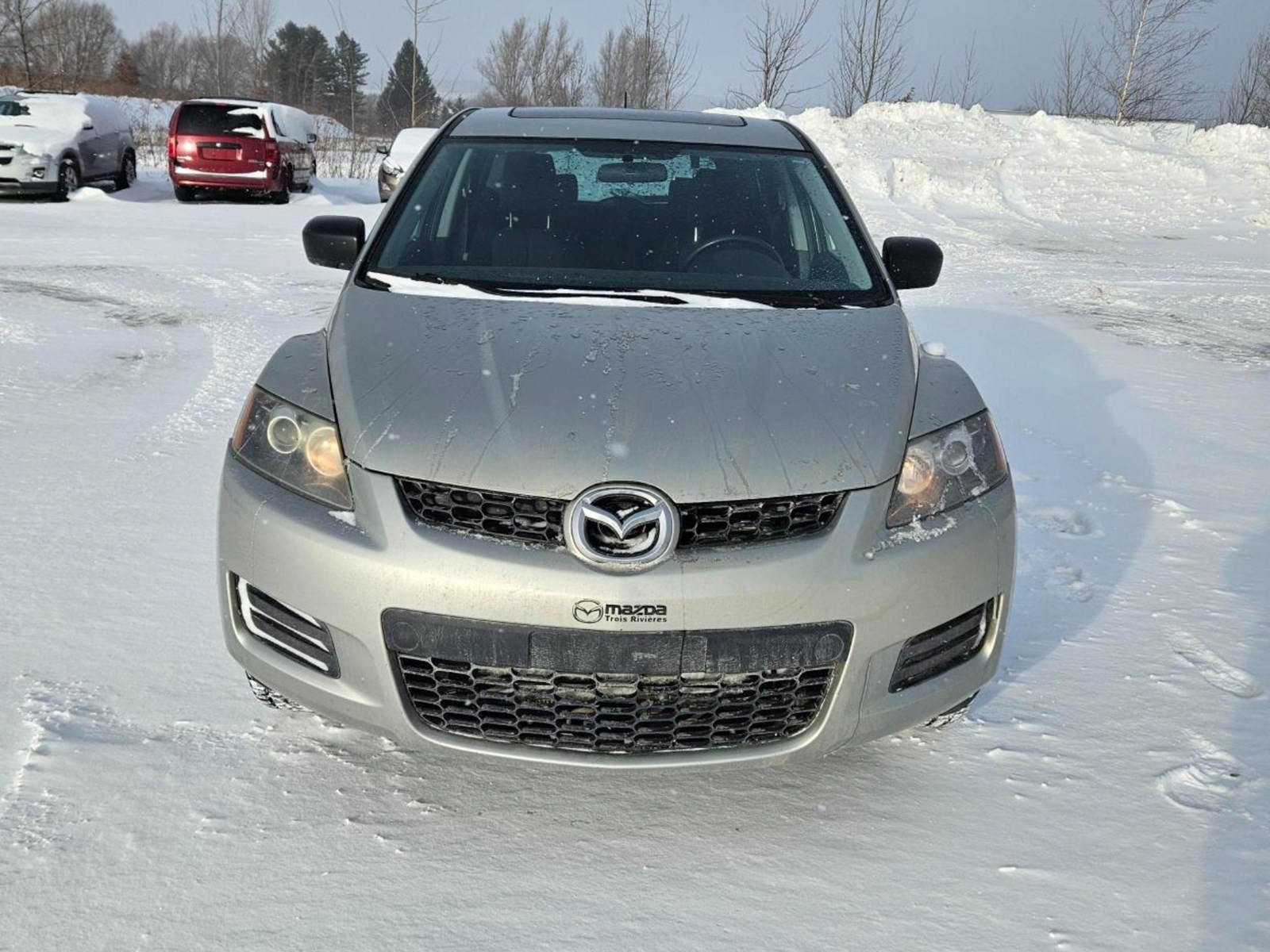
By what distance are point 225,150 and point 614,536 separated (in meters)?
16.8

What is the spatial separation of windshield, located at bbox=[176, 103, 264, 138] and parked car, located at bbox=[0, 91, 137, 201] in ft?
4.15

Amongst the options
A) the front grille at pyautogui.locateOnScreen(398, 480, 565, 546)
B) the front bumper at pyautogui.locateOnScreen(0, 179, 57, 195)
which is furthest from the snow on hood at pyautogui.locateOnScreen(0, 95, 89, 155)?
the front grille at pyautogui.locateOnScreen(398, 480, 565, 546)

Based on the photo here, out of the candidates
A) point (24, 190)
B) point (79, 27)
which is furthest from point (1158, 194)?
point (79, 27)

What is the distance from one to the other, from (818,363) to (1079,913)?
51.5 inches

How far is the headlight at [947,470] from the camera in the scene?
8.28 ft

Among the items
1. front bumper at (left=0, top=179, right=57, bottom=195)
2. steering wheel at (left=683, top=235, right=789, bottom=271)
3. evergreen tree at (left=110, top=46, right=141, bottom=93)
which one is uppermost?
evergreen tree at (left=110, top=46, right=141, bottom=93)

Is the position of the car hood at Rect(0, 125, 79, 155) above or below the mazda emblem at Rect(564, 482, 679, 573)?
above

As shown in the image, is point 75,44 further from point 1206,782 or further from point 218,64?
point 1206,782

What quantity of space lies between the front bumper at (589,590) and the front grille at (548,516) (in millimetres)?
31

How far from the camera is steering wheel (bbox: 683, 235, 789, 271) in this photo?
142 inches

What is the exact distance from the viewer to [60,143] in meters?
16.0

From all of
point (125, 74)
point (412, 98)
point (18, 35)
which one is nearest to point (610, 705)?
point (412, 98)

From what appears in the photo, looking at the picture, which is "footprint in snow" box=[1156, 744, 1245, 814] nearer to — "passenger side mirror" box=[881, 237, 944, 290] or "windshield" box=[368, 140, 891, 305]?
"windshield" box=[368, 140, 891, 305]

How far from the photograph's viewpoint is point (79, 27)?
51.4 meters
